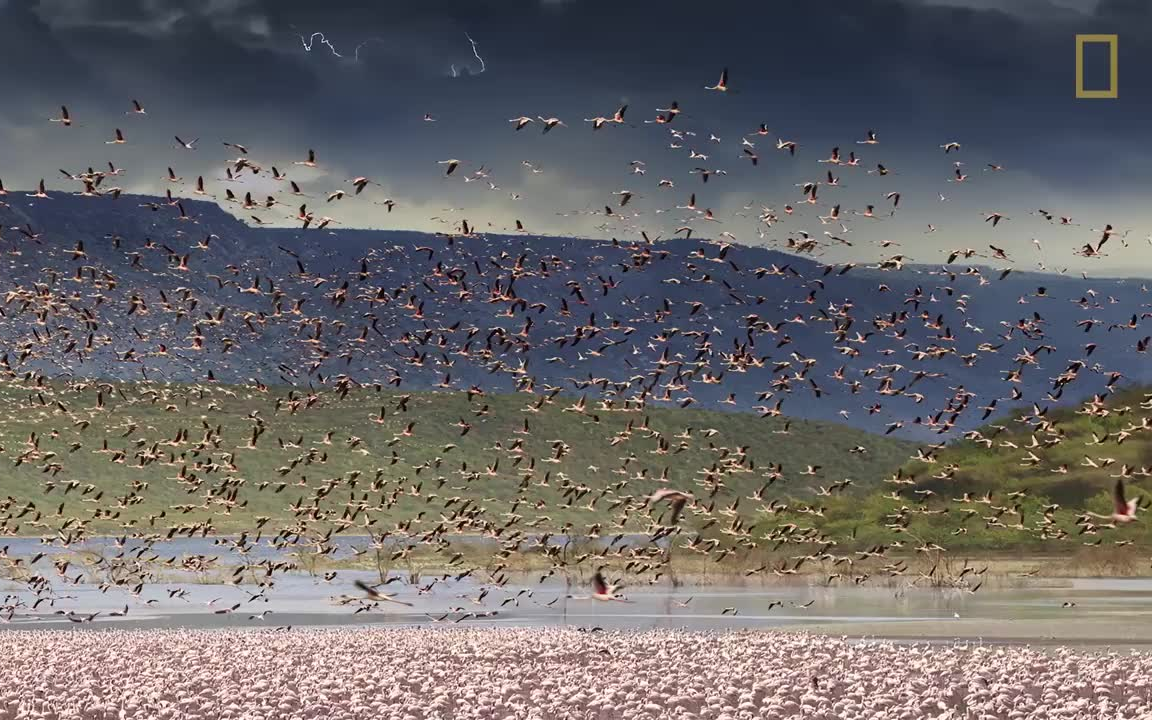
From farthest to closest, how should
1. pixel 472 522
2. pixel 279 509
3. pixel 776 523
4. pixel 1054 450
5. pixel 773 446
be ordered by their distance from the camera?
pixel 773 446 < pixel 279 509 < pixel 1054 450 < pixel 776 523 < pixel 472 522

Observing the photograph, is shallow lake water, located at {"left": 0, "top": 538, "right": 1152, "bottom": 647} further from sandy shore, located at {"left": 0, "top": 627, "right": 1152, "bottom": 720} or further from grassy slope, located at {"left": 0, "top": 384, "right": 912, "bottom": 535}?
grassy slope, located at {"left": 0, "top": 384, "right": 912, "bottom": 535}

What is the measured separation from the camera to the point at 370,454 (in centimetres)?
17125

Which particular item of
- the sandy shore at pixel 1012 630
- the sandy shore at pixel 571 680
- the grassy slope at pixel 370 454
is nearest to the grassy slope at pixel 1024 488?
the grassy slope at pixel 370 454

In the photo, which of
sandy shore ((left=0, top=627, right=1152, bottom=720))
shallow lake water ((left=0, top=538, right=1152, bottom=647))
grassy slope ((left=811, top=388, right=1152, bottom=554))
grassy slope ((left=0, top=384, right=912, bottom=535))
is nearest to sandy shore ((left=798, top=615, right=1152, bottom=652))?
shallow lake water ((left=0, top=538, right=1152, bottom=647))

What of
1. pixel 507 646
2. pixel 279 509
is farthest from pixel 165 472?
pixel 507 646

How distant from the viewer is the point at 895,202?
39250 mm

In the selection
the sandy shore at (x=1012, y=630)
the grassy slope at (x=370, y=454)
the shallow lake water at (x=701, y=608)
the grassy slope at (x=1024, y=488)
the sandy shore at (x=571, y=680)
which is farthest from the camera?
the grassy slope at (x=370, y=454)

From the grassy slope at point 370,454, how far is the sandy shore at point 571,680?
99.6 meters

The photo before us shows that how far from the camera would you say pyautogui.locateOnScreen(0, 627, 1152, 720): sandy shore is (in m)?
26.2

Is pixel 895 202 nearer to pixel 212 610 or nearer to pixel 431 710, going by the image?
pixel 431 710

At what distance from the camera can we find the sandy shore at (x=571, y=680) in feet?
85.9

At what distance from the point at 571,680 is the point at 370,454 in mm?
142442

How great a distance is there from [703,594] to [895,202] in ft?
80.5

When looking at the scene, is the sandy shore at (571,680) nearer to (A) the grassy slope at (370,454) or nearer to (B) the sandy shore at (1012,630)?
(B) the sandy shore at (1012,630)
